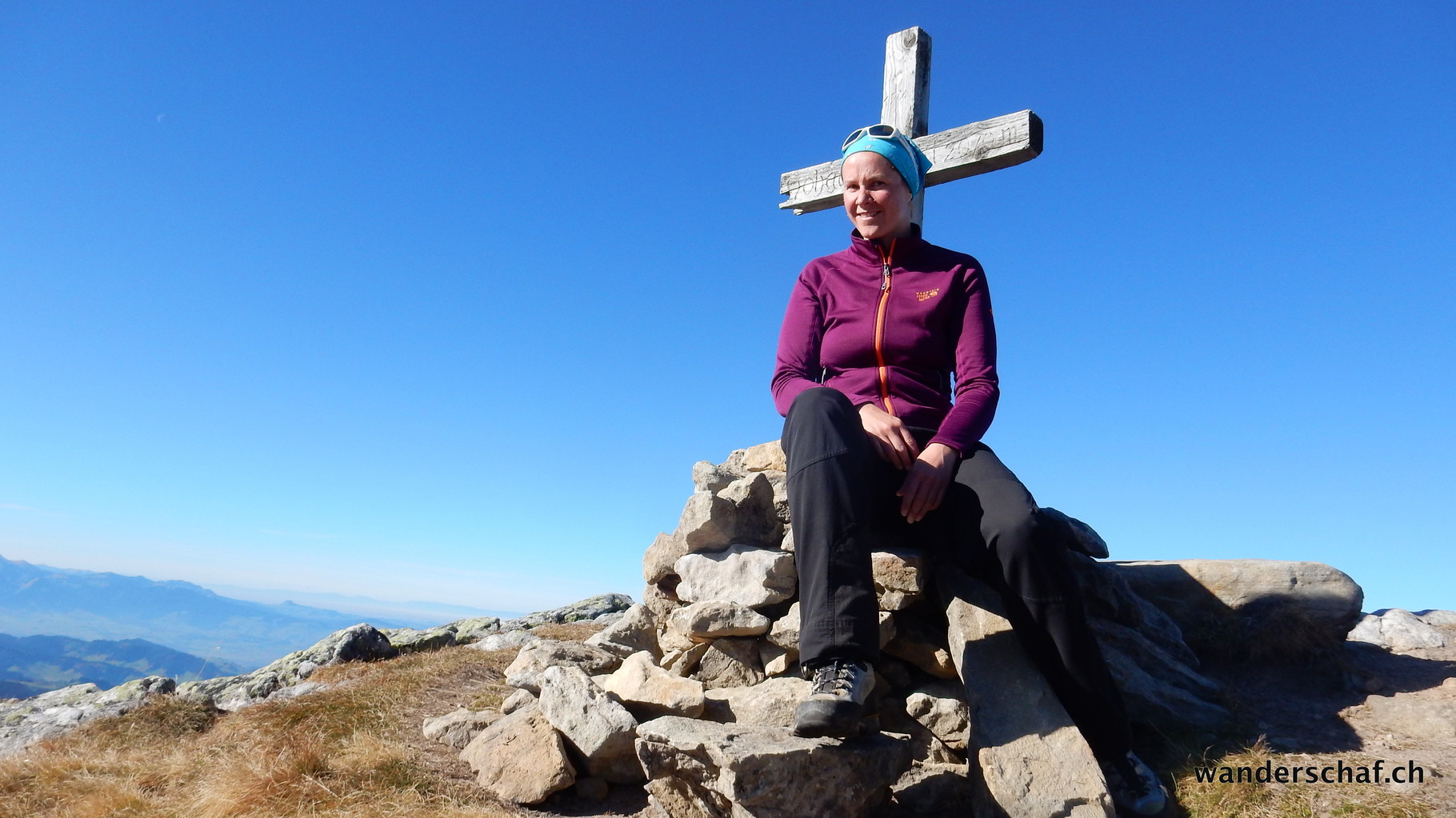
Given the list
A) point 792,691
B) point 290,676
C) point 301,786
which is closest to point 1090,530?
point 792,691

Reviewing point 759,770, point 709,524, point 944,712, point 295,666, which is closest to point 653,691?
point 709,524

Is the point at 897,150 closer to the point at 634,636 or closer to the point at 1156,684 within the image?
the point at 1156,684

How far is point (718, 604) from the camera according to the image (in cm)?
497

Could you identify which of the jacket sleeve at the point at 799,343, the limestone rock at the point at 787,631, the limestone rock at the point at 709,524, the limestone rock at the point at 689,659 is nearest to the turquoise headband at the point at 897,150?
the jacket sleeve at the point at 799,343

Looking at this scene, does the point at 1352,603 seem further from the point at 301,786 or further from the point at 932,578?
the point at 301,786

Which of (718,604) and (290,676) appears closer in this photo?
(718,604)

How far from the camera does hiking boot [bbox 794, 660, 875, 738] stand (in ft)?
10.9

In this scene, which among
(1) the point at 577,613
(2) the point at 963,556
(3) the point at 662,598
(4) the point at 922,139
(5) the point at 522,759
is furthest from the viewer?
(1) the point at 577,613

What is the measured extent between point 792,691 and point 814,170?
198 inches

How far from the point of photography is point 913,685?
462 centimetres

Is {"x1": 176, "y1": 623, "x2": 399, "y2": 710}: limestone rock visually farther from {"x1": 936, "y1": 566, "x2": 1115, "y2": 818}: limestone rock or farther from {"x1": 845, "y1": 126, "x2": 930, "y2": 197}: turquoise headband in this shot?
{"x1": 845, "y1": 126, "x2": 930, "y2": 197}: turquoise headband

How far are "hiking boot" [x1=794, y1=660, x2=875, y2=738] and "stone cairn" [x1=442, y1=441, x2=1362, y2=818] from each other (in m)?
0.12

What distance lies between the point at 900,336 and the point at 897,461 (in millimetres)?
895

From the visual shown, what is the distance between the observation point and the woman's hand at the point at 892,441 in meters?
3.94
